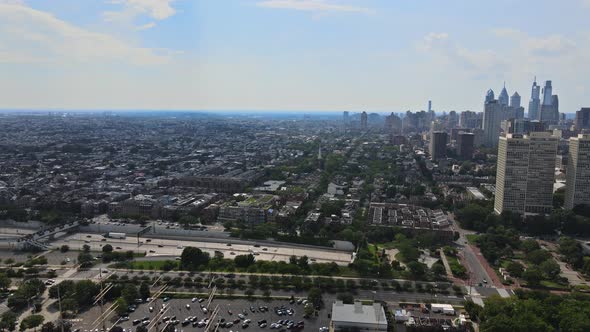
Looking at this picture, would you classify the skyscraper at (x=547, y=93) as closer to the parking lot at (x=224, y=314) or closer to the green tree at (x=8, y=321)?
the parking lot at (x=224, y=314)

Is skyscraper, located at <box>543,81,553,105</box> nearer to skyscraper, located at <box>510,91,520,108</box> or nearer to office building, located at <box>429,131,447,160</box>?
skyscraper, located at <box>510,91,520,108</box>

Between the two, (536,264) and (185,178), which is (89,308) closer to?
(536,264)

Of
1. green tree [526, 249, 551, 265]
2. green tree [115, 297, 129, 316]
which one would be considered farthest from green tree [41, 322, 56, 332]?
green tree [526, 249, 551, 265]

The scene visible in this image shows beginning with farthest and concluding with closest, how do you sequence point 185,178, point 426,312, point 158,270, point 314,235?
1. point 185,178
2. point 314,235
3. point 158,270
4. point 426,312

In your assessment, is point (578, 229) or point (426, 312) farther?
point (578, 229)

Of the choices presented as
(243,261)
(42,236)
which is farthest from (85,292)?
(42,236)

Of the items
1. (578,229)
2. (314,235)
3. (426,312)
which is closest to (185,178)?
(314,235)

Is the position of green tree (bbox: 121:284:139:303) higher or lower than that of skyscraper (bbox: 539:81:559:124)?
lower
